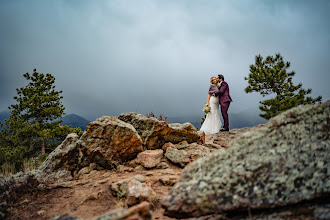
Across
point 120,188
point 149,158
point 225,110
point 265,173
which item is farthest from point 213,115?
point 265,173

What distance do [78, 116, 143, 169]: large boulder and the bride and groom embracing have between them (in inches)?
351

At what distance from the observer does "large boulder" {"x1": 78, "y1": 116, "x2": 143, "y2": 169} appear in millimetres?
6945

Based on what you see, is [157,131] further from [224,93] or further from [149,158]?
[224,93]

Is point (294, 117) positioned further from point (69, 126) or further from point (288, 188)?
point (69, 126)

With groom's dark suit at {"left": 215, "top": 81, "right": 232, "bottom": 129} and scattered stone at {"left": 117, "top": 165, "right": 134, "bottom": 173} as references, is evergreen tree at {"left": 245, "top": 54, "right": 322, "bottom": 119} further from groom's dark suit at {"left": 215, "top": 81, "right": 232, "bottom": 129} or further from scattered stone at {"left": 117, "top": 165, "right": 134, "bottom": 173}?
scattered stone at {"left": 117, "top": 165, "right": 134, "bottom": 173}

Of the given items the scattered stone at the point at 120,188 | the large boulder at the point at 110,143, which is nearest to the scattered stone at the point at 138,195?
the scattered stone at the point at 120,188

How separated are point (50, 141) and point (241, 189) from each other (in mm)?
30186

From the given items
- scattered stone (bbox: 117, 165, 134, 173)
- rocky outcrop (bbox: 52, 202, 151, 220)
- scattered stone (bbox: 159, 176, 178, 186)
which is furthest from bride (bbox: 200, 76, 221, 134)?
rocky outcrop (bbox: 52, 202, 151, 220)

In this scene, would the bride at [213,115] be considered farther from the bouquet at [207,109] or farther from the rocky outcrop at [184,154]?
the rocky outcrop at [184,154]

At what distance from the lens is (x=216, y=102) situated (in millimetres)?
14867

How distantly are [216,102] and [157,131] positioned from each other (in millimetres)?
8572

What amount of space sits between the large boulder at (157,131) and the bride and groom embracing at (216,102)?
635cm

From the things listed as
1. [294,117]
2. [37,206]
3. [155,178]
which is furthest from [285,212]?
[37,206]

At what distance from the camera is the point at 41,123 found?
921 inches
